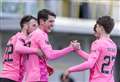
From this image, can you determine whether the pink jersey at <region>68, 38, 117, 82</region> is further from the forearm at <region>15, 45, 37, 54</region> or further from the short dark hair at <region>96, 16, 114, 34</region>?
the forearm at <region>15, 45, 37, 54</region>

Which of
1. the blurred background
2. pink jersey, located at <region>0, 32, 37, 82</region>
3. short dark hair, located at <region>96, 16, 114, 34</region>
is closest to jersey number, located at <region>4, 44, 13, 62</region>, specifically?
pink jersey, located at <region>0, 32, 37, 82</region>

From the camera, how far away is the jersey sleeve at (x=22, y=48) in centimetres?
808

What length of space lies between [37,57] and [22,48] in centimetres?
21

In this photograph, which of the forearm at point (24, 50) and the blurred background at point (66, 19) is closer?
the forearm at point (24, 50)

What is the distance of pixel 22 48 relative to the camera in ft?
26.9

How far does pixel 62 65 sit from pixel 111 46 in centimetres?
1192

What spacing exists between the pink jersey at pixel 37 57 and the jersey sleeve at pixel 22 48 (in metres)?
0.07

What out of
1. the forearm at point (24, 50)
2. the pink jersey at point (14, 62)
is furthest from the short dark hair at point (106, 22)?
the pink jersey at point (14, 62)

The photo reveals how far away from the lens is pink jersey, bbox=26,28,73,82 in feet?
26.5

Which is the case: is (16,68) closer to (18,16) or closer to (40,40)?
(40,40)

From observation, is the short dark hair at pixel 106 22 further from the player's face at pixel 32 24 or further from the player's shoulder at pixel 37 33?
the player's face at pixel 32 24

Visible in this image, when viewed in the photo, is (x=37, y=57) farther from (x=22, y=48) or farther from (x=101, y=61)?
(x=101, y=61)

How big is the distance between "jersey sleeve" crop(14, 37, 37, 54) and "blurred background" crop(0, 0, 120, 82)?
10790mm

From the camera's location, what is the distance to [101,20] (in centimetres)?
796
